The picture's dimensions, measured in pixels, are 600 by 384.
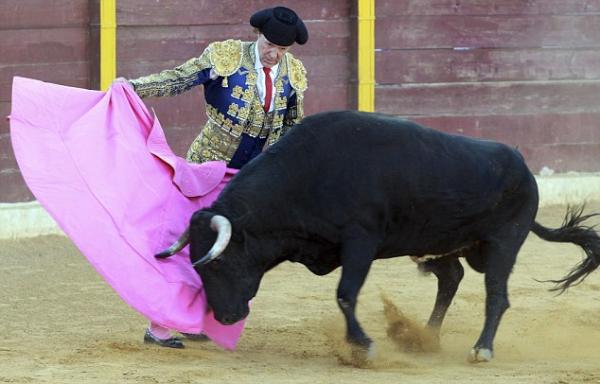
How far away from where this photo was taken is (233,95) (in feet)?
18.7

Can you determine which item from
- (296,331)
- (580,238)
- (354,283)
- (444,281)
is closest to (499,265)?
(444,281)

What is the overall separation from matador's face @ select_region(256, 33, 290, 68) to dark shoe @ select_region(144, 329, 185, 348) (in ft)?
3.95

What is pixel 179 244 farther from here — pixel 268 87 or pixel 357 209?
pixel 268 87

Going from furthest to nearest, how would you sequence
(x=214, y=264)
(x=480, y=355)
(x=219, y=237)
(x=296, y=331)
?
(x=296, y=331)
(x=480, y=355)
(x=214, y=264)
(x=219, y=237)

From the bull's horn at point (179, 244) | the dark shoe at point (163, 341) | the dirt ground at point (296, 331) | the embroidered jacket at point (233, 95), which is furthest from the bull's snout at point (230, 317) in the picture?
the embroidered jacket at point (233, 95)

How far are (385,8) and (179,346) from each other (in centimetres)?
422

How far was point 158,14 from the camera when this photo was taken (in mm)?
8586

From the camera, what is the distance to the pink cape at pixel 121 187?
5215mm

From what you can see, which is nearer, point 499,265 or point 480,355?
point 480,355

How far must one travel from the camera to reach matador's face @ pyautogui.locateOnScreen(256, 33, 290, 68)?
5.55m

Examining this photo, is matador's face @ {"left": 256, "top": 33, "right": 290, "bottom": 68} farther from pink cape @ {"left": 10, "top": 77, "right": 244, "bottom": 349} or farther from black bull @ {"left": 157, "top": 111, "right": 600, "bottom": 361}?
pink cape @ {"left": 10, "top": 77, "right": 244, "bottom": 349}

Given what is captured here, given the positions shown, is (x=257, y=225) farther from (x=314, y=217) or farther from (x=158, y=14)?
(x=158, y=14)

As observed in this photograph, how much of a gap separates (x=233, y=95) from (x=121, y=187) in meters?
0.64

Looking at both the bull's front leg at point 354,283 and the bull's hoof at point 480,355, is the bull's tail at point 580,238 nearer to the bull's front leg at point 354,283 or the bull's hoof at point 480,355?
the bull's hoof at point 480,355
